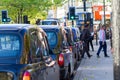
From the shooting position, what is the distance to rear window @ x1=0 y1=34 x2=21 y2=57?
24.9 feet

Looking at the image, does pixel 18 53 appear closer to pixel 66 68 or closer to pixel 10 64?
pixel 10 64

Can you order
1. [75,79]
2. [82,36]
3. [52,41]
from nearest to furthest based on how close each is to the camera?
1. [52,41]
2. [75,79]
3. [82,36]

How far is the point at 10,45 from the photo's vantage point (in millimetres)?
7664

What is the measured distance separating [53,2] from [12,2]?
7273 mm

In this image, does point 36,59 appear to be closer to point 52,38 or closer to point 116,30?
point 116,30

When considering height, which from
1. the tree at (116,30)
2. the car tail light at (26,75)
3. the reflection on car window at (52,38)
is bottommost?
the car tail light at (26,75)

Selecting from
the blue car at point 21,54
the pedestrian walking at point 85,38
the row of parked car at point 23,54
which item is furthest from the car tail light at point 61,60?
the pedestrian walking at point 85,38

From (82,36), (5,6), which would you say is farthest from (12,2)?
(82,36)

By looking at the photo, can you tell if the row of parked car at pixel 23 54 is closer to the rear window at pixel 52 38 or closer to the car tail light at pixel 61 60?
the car tail light at pixel 61 60

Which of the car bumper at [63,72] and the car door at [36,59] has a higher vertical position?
the car door at [36,59]

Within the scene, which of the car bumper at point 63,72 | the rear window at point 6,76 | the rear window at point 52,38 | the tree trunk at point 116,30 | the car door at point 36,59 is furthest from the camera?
the rear window at point 52,38

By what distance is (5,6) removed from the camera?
177 feet

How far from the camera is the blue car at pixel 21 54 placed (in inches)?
277

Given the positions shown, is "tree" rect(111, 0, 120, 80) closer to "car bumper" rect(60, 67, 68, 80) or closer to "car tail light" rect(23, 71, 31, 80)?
"car tail light" rect(23, 71, 31, 80)
